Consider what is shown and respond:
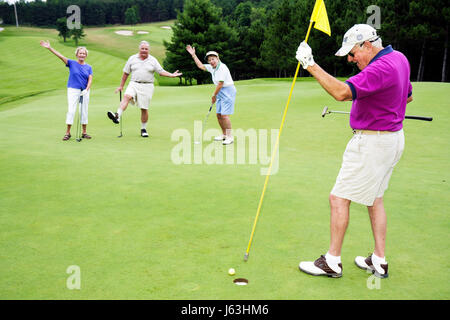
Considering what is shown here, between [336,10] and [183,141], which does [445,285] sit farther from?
[336,10]

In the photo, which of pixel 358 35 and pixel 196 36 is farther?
pixel 196 36

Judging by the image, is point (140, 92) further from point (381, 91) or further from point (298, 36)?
point (298, 36)

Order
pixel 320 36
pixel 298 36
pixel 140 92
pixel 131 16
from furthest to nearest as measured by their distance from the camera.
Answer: pixel 131 16 < pixel 298 36 < pixel 320 36 < pixel 140 92

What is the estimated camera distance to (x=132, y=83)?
10.8 m

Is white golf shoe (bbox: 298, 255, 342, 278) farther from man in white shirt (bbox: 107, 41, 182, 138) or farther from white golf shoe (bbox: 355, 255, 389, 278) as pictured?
man in white shirt (bbox: 107, 41, 182, 138)

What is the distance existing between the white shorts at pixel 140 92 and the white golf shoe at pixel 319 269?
8327 mm

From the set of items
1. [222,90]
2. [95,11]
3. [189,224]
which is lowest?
[189,224]

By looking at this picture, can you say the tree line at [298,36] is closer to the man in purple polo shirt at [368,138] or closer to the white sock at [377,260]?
the man in purple polo shirt at [368,138]

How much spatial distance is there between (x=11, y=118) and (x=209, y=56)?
875cm

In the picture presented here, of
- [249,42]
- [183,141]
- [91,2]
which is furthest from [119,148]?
[91,2]

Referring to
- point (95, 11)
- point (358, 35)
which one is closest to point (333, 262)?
point (358, 35)

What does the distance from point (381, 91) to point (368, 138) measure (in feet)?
1.39

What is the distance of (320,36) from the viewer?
5122 cm

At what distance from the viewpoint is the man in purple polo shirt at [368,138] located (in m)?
3.38
